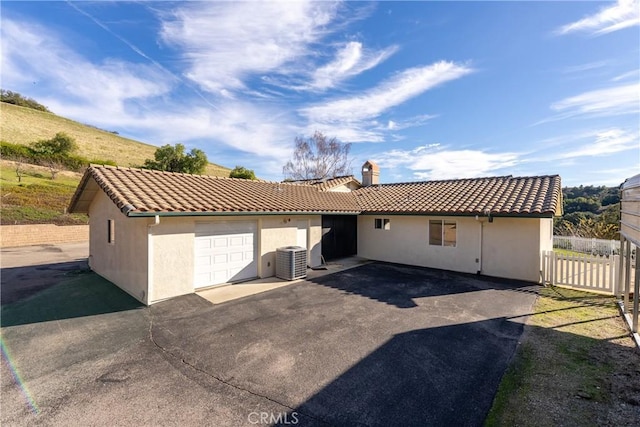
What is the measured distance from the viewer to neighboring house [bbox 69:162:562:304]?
7977 millimetres

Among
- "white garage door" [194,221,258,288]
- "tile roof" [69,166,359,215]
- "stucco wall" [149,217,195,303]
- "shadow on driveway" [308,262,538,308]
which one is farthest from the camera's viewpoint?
"white garage door" [194,221,258,288]

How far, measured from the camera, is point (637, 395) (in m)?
3.90

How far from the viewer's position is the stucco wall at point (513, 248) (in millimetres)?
10133

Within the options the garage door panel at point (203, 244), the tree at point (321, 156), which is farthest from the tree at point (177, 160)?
the garage door panel at point (203, 244)

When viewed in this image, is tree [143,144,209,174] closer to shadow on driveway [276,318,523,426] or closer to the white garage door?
the white garage door

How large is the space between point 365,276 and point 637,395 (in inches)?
299

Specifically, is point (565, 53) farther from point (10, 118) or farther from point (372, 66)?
point (10, 118)

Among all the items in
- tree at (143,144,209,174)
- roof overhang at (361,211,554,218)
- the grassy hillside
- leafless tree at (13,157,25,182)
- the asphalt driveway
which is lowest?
the asphalt driveway

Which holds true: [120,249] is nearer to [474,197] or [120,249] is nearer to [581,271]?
[474,197]

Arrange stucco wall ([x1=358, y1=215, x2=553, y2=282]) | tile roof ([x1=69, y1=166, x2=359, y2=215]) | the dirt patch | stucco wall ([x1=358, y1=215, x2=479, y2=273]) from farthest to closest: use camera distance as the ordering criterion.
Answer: stucco wall ([x1=358, y1=215, x2=479, y2=273]) < stucco wall ([x1=358, y1=215, x2=553, y2=282]) < tile roof ([x1=69, y1=166, x2=359, y2=215]) < the dirt patch

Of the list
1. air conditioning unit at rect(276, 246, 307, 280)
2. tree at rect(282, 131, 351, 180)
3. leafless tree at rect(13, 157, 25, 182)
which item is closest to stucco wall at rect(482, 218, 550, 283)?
air conditioning unit at rect(276, 246, 307, 280)

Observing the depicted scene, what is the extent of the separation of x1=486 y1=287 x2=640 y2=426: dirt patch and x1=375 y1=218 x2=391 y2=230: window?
755cm

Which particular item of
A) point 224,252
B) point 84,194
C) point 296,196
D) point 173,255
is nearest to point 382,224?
point 296,196

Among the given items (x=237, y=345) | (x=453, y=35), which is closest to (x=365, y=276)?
(x=237, y=345)
